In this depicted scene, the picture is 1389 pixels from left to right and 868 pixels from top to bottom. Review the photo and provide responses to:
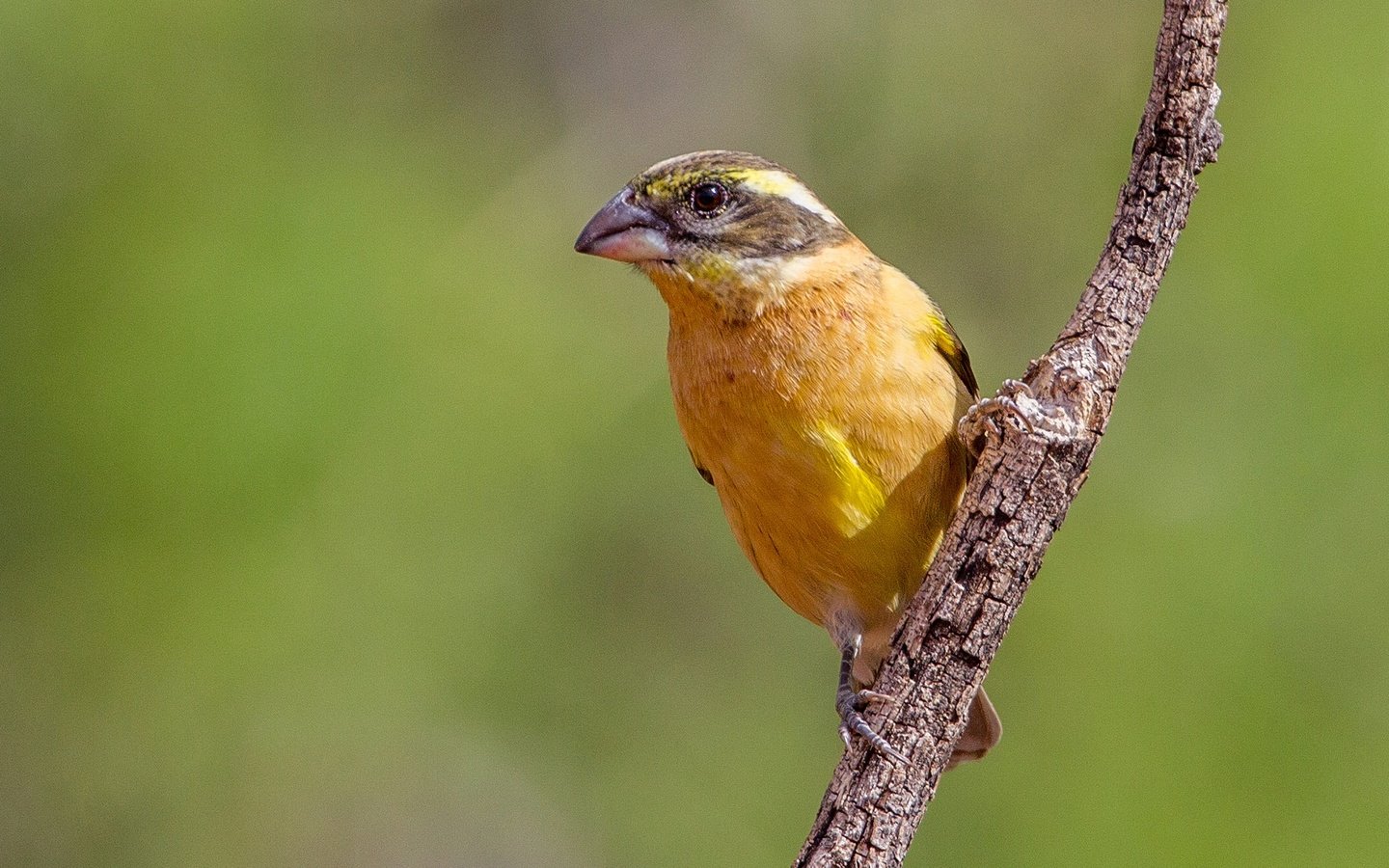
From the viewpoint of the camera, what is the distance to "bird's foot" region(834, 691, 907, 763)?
3.99 metres

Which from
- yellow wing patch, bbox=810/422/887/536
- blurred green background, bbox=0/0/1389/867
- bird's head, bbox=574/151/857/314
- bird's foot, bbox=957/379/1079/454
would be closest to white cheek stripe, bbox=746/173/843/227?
bird's head, bbox=574/151/857/314

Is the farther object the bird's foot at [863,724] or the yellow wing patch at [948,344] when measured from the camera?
the yellow wing patch at [948,344]

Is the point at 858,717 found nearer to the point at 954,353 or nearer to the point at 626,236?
the point at 954,353

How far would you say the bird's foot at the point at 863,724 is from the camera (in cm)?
399

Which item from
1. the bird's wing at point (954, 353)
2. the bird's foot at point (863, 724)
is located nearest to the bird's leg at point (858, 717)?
the bird's foot at point (863, 724)

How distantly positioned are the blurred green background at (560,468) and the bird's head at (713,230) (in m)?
3.03

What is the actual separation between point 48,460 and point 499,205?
2.71m

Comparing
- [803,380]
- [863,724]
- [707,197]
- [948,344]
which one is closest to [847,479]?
[803,380]

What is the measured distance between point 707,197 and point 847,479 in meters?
1.00

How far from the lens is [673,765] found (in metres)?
7.93

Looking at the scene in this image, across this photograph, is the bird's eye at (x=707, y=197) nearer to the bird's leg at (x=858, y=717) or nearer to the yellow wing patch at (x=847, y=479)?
the yellow wing patch at (x=847, y=479)

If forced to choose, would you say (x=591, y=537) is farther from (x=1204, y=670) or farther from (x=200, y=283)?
(x=1204, y=670)

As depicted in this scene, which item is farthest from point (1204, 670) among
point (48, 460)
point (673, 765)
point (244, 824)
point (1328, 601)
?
point (48, 460)

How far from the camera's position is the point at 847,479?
177 inches
